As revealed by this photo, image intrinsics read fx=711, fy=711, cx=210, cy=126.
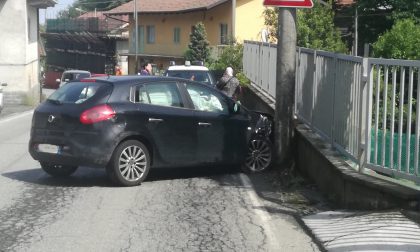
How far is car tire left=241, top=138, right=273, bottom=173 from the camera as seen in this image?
1127 cm

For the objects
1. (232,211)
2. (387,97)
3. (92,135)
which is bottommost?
(232,211)

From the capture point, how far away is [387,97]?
7848mm

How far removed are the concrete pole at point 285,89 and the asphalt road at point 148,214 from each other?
2.74ft

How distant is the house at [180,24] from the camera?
47781 millimetres

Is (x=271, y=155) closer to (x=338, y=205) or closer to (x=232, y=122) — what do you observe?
(x=232, y=122)

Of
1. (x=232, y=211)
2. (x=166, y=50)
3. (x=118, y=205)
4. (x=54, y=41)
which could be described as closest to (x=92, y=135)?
(x=118, y=205)

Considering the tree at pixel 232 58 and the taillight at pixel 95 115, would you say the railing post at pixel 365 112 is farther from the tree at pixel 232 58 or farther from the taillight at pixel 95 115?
the tree at pixel 232 58

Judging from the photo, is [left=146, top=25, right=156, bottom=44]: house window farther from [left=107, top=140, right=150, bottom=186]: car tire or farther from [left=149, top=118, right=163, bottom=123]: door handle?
[left=107, top=140, right=150, bottom=186]: car tire

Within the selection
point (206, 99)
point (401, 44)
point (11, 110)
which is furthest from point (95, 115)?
point (11, 110)

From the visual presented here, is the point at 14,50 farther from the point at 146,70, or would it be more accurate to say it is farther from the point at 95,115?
the point at 95,115

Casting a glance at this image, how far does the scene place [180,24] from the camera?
5475 centimetres

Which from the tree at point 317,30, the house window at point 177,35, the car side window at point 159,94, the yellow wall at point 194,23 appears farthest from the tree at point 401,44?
the house window at point 177,35

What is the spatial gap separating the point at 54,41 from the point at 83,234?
3346 inches

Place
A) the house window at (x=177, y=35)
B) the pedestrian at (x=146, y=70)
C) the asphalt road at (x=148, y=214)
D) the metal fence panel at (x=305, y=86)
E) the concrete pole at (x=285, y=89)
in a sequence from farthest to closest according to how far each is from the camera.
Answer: the house window at (x=177, y=35) → the pedestrian at (x=146, y=70) → the metal fence panel at (x=305, y=86) → the concrete pole at (x=285, y=89) → the asphalt road at (x=148, y=214)
